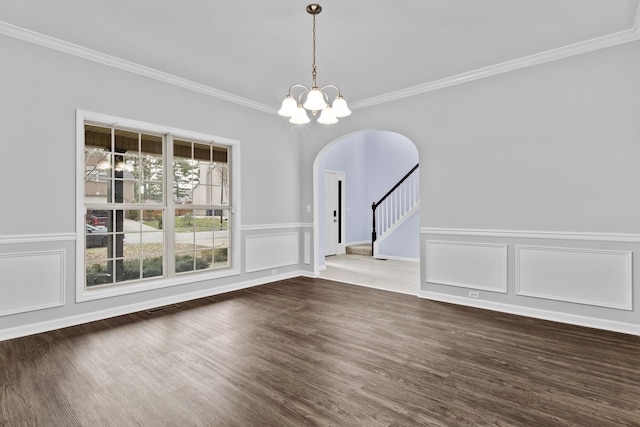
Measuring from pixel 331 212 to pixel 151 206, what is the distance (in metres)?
5.38

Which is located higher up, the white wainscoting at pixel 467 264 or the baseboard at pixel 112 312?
the white wainscoting at pixel 467 264

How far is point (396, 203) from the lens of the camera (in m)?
8.49

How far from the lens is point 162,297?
4.31 metres

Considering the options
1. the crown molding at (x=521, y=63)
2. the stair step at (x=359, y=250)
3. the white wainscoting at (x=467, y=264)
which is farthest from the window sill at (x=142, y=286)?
the stair step at (x=359, y=250)

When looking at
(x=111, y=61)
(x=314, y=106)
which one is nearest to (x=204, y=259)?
→ (x=111, y=61)

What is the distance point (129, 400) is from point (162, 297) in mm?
2297

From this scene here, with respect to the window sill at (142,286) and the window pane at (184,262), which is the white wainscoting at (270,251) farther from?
the window pane at (184,262)

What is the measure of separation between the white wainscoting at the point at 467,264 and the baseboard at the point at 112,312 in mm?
2714

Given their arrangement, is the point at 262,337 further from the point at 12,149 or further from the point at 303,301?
the point at 12,149

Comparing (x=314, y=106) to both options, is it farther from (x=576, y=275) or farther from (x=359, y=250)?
(x=359, y=250)

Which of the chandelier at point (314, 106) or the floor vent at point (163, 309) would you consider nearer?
the chandelier at point (314, 106)

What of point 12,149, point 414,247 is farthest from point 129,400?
point 414,247

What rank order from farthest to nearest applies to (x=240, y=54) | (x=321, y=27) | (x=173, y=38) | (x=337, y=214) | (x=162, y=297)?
(x=337, y=214) < (x=162, y=297) < (x=240, y=54) < (x=173, y=38) < (x=321, y=27)

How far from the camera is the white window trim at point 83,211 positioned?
360cm
